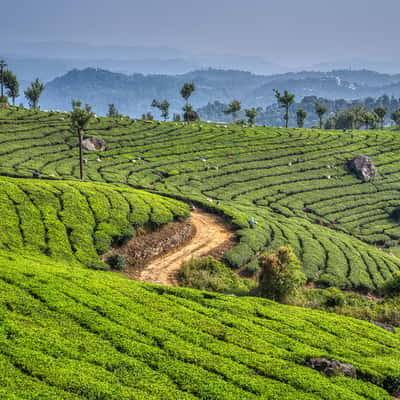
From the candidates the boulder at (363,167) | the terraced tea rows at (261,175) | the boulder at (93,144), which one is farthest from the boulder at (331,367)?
the boulder at (363,167)

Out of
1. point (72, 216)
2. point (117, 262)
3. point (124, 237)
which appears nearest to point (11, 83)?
point (72, 216)

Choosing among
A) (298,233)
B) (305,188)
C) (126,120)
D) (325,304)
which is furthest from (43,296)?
(126,120)

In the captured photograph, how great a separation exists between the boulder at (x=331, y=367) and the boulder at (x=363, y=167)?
102 m

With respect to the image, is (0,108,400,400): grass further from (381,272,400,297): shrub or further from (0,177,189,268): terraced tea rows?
(381,272,400,297): shrub

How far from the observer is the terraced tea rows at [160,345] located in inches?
721

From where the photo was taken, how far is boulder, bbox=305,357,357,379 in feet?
75.8

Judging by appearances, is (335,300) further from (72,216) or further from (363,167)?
(363,167)

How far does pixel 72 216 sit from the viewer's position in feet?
147

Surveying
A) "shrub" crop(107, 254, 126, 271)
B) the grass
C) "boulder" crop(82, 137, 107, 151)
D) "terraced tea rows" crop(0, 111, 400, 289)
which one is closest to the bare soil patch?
"shrub" crop(107, 254, 126, 271)

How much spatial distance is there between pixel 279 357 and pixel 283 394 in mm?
3607

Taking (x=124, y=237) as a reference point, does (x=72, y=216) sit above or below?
above

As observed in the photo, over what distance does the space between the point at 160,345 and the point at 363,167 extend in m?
112

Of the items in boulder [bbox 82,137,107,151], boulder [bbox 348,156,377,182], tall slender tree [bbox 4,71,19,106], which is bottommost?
boulder [bbox 348,156,377,182]

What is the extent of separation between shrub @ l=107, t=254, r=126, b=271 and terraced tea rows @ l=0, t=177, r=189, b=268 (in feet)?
5.09
